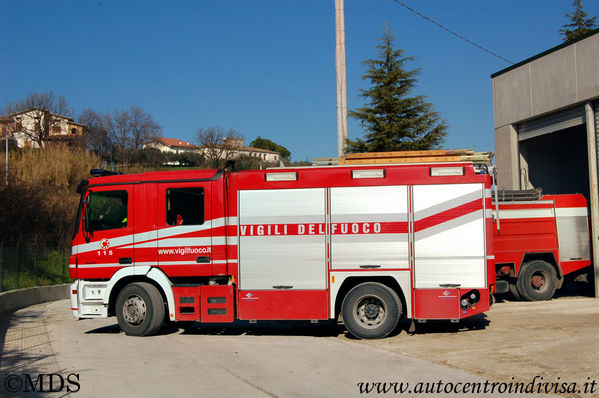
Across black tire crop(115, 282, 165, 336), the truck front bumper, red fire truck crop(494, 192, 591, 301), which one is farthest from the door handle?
the truck front bumper

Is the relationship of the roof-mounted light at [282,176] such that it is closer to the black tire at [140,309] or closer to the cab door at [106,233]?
the cab door at [106,233]

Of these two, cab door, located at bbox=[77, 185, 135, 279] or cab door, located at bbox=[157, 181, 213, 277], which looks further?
cab door, located at bbox=[77, 185, 135, 279]

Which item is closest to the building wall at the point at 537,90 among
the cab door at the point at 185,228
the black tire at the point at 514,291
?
the black tire at the point at 514,291

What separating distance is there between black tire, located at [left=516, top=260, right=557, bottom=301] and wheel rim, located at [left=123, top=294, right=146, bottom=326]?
387 inches

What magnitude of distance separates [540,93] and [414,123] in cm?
824

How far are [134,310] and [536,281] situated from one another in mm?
10524

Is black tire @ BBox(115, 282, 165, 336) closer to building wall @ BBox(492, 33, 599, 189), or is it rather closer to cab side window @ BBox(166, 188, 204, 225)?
cab side window @ BBox(166, 188, 204, 225)

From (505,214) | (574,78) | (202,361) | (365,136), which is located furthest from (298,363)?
(365,136)

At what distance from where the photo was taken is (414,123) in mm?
24484

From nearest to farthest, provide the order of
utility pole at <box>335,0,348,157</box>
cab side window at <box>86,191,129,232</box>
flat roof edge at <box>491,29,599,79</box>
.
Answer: cab side window at <box>86,191,129,232</box>
flat roof edge at <box>491,29,599,79</box>
utility pole at <box>335,0,348,157</box>

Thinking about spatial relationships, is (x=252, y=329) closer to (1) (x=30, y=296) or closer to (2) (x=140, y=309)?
(2) (x=140, y=309)

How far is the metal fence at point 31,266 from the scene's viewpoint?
1808cm

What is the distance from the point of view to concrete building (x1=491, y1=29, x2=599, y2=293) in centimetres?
1468

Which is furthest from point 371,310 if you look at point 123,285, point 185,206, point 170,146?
point 170,146
